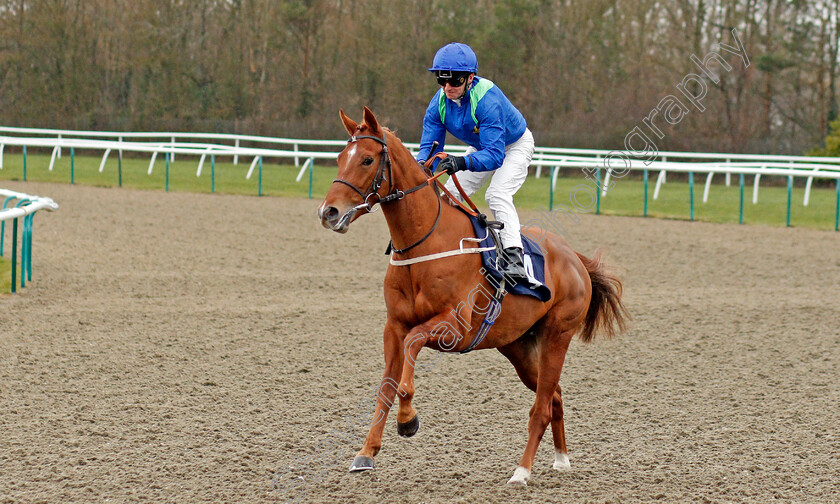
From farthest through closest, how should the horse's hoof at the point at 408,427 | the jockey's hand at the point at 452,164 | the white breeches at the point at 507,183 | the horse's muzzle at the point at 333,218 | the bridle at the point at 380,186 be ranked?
the white breeches at the point at 507,183, the jockey's hand at the point at 452,164, the horse's hoof at the point at 408,427, the bridle at the point at 380,186, the horse's muzzle at the point at 333,218

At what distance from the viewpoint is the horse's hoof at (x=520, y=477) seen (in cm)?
414

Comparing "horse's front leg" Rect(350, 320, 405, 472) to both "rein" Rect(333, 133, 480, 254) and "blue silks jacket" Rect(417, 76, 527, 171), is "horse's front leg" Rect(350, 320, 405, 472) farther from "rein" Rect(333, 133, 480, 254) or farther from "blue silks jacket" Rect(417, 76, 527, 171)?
"blue silks jacket" Rect(417, 76, 527, 171)

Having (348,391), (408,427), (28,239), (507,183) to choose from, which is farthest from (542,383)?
(28,239)

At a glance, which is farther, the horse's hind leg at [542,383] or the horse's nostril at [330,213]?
the horse's hind leg at [542,383]

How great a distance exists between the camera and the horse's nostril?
11.5 ft

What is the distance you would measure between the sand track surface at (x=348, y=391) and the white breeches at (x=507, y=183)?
120 cm

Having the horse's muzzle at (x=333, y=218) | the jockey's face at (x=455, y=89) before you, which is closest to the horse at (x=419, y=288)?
the horse's muzzle at (x=333, y=218)

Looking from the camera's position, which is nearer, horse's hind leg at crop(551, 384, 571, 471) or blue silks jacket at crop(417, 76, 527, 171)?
blue silks jacket at crop(417, 76, 527, 171)

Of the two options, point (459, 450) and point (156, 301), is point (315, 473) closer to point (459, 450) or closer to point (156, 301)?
point (459, 450)

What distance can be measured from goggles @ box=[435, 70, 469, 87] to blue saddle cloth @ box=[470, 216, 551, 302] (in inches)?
25.7

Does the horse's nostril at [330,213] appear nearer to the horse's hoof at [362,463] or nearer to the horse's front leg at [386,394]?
the horse's front leg at [386,394]

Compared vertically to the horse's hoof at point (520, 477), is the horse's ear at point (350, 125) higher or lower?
higher

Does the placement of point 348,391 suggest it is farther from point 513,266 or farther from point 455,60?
point 455,60

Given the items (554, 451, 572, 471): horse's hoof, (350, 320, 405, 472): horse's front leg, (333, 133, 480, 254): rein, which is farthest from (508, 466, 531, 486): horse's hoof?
(333, 133, 480, 254): rein
